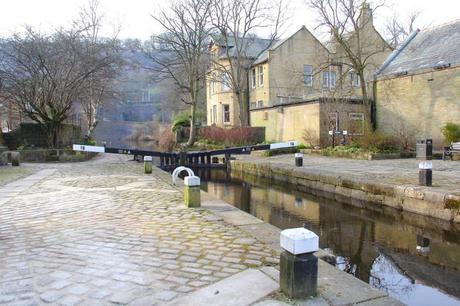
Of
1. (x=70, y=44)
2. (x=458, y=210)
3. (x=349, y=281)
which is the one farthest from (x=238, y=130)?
(x=349, y=281)

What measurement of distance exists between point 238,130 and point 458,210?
20.7 meters

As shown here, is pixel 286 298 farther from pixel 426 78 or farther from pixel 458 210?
pixel 426 78

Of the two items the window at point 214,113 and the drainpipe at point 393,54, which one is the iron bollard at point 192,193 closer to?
the drainpipe at point 393,54

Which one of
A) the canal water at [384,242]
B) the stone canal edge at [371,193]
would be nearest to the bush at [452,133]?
the stone canal edge at [371,193]

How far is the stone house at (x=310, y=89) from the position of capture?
71.5 ft

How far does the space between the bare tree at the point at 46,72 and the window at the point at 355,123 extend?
47.7 feet

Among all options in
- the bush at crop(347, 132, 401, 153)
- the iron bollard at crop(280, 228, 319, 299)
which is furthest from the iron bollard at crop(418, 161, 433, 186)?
the bush at crop(347, 132, 401, 153)

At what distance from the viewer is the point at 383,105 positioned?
2208 cm

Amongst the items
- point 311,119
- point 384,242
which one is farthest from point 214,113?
point 384,242

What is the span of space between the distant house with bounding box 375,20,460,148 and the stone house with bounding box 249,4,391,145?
1.13 metres

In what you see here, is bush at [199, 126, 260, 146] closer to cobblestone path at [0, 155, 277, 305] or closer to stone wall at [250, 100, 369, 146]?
stone wall at [250, 100, 369, 146]

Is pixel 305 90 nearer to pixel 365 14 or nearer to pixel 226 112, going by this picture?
pixel 226 112

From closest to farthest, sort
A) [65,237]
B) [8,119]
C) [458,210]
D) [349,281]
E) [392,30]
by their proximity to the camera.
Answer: [349,281] < [65,237] < [458,210] < [8,119] < [392,30]

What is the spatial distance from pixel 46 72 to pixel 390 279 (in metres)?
19.9
